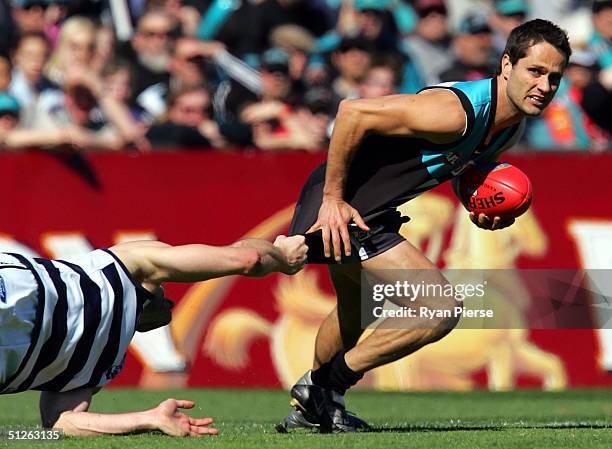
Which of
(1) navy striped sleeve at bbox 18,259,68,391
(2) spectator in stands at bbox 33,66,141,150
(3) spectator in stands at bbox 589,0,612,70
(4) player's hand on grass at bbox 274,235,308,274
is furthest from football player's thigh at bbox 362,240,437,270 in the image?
(3) spectator in stands at bbox 589,0,612,70

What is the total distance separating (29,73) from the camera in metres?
12.0

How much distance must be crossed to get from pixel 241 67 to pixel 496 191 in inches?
225

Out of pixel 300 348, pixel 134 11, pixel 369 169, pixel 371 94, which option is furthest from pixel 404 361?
pixel 134 11

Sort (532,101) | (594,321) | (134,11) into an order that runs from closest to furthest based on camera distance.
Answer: (532,101) → (594,321) → (134,11)

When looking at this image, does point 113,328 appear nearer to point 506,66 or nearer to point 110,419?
point 110,419

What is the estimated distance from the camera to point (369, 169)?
7.38 meters

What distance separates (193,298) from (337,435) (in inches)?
175

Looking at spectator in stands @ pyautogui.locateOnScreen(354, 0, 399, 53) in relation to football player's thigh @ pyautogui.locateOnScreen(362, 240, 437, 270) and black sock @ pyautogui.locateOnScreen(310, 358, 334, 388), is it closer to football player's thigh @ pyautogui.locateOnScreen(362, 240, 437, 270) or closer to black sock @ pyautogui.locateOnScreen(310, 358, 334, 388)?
football player's thigh @ pyautogui.locateOnScreen(362, 240, 437, 270)

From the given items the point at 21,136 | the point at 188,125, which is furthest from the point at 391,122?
the point at 21,136

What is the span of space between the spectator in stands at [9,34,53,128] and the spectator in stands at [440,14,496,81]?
12.3 ft

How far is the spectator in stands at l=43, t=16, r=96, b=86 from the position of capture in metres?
12.1

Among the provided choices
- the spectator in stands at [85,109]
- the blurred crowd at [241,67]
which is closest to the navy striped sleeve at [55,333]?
the blurred crowd at [241,67]

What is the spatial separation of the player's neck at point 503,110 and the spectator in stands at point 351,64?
4894 mm

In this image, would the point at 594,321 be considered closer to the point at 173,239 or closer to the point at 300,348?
the point at 300,348
